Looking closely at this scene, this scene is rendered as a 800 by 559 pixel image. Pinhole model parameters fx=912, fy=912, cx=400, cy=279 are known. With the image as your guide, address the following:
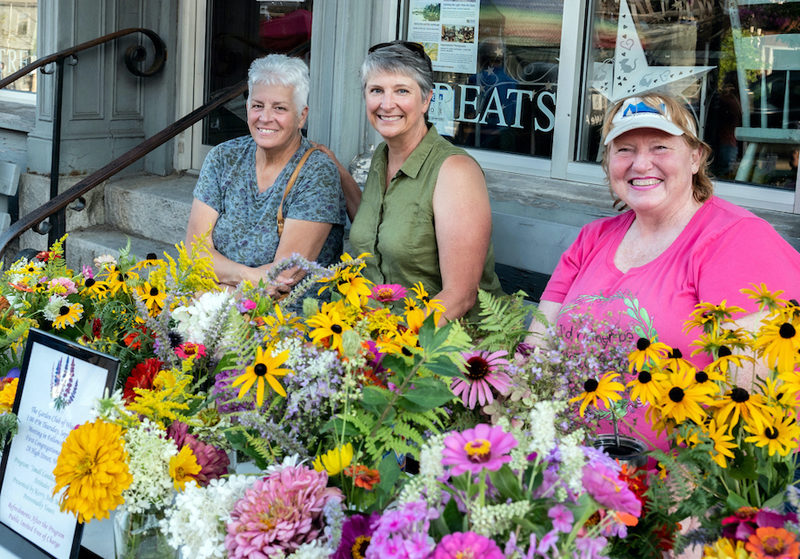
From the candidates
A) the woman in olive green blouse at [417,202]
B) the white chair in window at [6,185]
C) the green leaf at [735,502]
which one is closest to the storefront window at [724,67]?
the woman in olive green blouse at [417,202]

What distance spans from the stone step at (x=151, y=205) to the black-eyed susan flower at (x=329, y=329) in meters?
3.70

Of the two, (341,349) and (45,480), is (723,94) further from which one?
(45,480)

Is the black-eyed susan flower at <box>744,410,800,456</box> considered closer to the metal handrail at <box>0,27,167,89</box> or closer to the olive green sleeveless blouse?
the olive green sleeveless blouse

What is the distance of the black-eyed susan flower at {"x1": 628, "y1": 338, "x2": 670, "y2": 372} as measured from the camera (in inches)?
51.4

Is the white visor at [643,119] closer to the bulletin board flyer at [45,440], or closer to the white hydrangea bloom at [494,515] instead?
the bulletin board flyer at [45,440]

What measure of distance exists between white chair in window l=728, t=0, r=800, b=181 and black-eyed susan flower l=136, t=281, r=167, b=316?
2.29 m

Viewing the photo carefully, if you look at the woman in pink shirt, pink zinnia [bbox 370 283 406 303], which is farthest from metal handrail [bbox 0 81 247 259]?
pink zinnia [bbox 370 283 406 303]

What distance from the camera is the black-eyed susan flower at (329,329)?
1450 millimetres

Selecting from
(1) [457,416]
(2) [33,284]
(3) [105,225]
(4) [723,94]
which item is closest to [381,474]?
(1) [457,416]

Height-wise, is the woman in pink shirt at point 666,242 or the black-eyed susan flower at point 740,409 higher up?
the woman in pink shirt at point 666,242

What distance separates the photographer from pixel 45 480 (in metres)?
1.64

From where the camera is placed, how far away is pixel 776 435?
1.18m

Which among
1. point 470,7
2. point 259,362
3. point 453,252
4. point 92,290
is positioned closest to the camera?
point 259,362

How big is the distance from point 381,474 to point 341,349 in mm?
258
